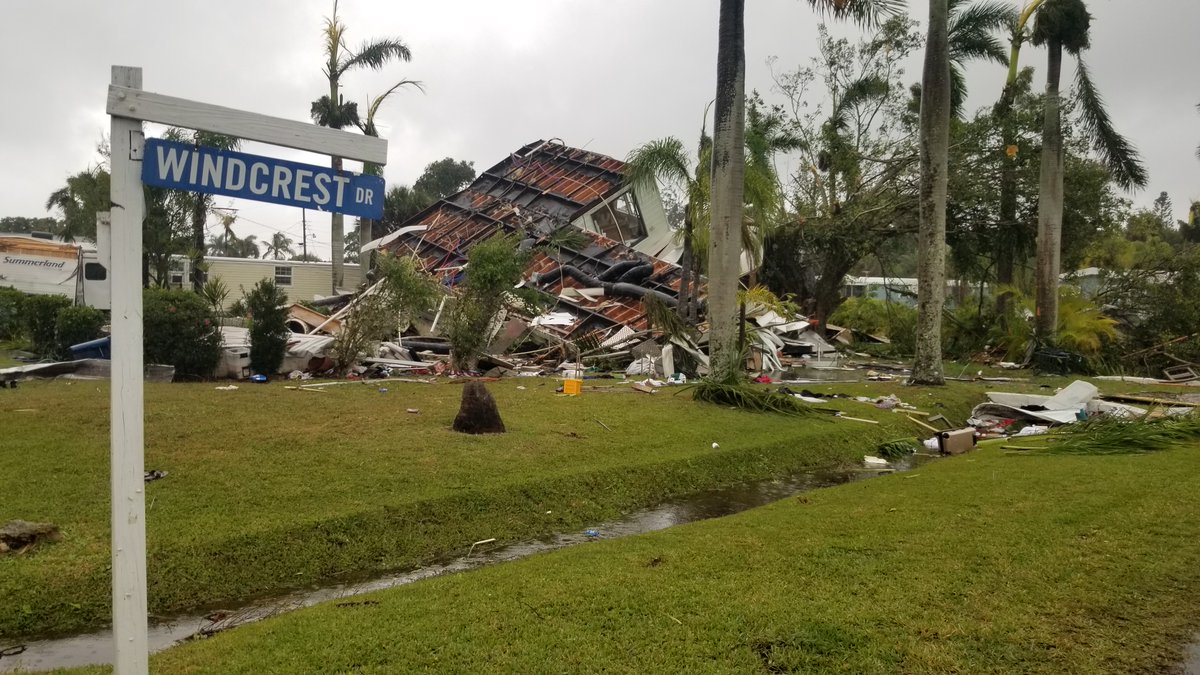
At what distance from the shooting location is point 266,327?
47.6 ft

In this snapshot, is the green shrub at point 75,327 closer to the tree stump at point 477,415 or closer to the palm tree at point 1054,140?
the tree stump at point 477,415

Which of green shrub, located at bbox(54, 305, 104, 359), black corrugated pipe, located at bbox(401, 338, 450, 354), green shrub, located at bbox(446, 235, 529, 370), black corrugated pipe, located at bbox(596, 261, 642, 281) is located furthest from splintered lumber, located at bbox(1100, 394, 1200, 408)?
green shrub, located at bbox(54, 305, 104, 359)

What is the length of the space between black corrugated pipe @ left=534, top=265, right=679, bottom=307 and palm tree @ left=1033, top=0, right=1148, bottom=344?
10.1 m

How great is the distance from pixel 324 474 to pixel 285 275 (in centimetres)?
2746

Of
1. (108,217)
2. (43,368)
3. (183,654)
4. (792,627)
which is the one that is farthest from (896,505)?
(43,368)

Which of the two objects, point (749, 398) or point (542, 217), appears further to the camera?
point (542, 217)

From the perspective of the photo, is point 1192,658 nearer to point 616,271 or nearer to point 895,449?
point 895,449

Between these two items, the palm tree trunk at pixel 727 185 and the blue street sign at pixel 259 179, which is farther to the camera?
the palm tree trunk at pixel 727 185

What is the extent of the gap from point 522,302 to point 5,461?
13656mm

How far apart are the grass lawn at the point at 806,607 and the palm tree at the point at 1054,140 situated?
16.9 m

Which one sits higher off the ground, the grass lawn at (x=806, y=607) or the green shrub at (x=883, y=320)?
the green shrub at (x=883, y=320)

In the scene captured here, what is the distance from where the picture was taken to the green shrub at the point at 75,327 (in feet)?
47.7

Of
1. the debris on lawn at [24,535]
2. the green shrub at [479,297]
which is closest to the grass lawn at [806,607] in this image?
the debris on lawn at [24,535]

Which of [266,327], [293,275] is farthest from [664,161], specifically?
[293,275]
